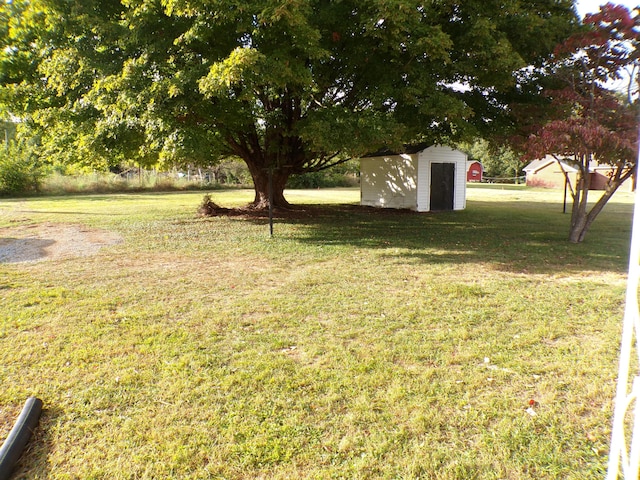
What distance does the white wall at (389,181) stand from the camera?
639 inches

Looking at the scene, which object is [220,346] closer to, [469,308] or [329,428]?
[329,428]

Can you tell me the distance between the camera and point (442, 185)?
16906 millimetres

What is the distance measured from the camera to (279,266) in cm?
682

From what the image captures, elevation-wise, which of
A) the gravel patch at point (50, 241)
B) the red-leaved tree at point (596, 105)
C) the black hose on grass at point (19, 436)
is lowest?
the black hose on grass at point (19, 436)

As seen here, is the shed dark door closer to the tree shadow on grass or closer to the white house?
the white house

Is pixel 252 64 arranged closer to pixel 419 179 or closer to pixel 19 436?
pixel 19 436

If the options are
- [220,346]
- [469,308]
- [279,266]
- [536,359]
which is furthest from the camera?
[279,266]

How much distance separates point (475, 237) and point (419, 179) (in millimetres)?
6567

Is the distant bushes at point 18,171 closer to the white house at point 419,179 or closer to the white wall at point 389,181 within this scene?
the white wall at point 389,181

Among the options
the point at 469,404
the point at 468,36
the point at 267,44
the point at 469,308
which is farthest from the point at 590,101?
the point at 469,404

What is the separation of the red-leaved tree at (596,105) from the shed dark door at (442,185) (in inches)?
317

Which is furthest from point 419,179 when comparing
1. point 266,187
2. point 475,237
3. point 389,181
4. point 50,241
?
point 50,241

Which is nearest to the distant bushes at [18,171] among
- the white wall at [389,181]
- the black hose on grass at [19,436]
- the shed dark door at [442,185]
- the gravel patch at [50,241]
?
the gravel patch at [50,241]

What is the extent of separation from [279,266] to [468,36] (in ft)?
20.2
